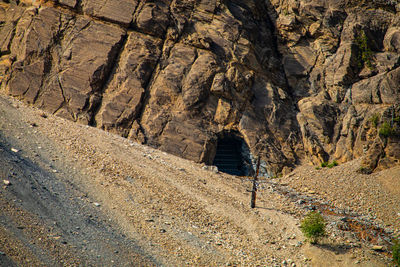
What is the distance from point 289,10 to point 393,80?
12937mm

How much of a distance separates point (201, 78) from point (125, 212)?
1465 cm

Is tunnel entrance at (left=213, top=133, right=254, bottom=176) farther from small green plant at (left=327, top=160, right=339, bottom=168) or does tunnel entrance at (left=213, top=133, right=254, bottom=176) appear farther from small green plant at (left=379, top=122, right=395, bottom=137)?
small green plant at (left=379, top=122, right=395, bottom=137)

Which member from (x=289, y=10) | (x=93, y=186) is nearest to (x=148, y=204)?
(x=93, y=186)

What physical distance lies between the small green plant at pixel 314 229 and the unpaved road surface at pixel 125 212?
462 millimetres

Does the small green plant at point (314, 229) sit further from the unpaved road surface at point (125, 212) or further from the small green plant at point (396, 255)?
the small green plant at point (396, 255)

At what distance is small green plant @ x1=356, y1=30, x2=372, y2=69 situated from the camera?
3015 centimetres

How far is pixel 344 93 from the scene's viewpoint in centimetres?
3016

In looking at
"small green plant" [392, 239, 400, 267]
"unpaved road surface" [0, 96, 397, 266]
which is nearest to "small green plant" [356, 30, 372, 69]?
"unpaved road surface" [0, 96, 397, 266]

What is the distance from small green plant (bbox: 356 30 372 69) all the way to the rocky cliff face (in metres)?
0.09

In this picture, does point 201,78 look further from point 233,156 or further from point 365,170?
point 365,170

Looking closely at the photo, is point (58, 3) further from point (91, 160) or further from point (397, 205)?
point (397, 205)

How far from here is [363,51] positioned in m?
30.7

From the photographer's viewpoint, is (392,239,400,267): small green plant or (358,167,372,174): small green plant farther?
(358,167,372,174): small green plant

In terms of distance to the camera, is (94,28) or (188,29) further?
(188,29)
